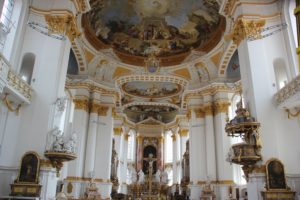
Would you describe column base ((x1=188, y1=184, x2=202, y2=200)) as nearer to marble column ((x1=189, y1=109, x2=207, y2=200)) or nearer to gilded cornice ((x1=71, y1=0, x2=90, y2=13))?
marble column ((x1=189, y1=109, x2=207, y2=200))

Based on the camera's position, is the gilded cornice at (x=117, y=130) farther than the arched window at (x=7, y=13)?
Yes

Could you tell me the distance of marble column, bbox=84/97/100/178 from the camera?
61.8 feet

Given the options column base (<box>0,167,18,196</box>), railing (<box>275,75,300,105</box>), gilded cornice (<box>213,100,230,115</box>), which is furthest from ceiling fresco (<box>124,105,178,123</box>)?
column base (<box>0,167,18,196</box>)

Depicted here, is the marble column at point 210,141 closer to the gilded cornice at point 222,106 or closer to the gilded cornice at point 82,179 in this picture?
the gilded cornice at point 222,106

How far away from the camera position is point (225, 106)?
19.6 metres

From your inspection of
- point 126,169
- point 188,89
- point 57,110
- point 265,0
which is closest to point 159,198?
point 126,169

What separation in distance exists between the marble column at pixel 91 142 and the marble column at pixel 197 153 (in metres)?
6.74

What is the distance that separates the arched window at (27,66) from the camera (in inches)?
491

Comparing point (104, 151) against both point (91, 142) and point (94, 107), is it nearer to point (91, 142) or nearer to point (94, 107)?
point (91, 142)

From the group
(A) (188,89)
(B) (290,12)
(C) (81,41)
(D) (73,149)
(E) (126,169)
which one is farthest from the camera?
(E) (126,169)

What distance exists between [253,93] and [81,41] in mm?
11855

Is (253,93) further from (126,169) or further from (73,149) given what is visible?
(126,169)

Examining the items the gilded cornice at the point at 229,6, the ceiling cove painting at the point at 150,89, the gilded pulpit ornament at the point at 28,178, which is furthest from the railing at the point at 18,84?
the ceiling cove painting at the point at 150,89

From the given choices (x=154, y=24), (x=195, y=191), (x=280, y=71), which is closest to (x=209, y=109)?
(x=195, y=191)
